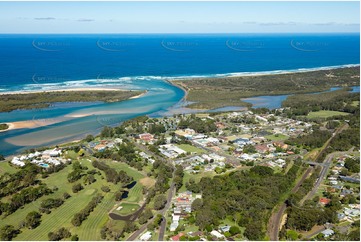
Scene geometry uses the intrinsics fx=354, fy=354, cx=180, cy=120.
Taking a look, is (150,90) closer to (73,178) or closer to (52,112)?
(52,112)

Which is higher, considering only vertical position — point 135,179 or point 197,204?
point 197,204

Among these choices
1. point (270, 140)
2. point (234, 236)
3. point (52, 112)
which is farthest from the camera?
point (52, 112)

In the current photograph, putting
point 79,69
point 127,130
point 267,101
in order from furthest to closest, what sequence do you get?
point 79,69 → point 267,101 → point 127,130

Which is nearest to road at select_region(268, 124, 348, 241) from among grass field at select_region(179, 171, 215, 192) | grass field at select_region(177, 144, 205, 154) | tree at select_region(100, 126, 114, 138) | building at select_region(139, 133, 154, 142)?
grass field at select_region(179, 171, 215, 192)

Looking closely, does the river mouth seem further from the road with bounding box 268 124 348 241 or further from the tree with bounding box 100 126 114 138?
the road with bounding box 268 124 348 241

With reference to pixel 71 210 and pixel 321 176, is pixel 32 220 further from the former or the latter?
pixel 321 176

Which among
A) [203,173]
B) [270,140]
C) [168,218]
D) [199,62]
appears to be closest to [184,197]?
[168,218]

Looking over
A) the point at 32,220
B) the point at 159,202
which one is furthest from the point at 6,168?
the point at 159,202
